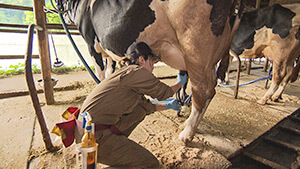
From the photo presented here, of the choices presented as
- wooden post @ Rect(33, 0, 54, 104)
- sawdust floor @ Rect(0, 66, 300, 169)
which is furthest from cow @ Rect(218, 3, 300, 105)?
wooden post @ Rect(33, 0, 54, 104)

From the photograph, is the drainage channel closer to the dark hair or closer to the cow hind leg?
the cow hind leg

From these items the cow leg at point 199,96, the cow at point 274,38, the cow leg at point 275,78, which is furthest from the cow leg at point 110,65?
the cow leg at point 275,78

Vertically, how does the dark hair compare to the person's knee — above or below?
above

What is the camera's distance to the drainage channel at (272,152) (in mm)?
1761

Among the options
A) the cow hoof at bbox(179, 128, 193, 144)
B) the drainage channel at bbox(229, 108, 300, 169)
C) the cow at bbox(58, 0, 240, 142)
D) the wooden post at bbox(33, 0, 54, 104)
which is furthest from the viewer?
the wooden post at bbox(33, 0, 54, 104)

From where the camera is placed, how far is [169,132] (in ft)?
7.09

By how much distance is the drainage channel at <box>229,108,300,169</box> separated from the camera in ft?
5.78

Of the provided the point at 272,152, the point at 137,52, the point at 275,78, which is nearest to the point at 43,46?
the point at 137,52

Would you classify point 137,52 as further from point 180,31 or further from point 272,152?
point 272,152

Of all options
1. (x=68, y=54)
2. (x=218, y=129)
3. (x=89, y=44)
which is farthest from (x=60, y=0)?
(x=68, y=54)

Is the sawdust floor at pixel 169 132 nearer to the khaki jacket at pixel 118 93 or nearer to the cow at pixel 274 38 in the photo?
the khaki jacket at pixel 118 93

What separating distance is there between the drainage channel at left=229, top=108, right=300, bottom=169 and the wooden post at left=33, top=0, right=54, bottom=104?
2874 millimetres

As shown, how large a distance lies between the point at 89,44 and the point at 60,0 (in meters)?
0.90

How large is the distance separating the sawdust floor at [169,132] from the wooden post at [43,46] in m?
0.30
